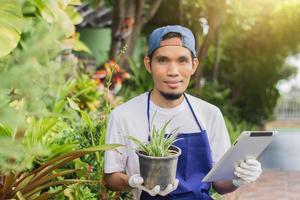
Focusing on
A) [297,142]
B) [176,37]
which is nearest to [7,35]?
[176,37]

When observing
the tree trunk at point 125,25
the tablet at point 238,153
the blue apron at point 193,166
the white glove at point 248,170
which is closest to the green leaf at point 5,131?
the blue apron at point 193,166

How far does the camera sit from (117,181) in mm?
2527

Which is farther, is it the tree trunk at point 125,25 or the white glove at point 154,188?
the tree trunk at point 125,25

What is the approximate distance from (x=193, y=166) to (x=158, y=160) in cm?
36

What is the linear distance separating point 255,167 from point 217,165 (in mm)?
168

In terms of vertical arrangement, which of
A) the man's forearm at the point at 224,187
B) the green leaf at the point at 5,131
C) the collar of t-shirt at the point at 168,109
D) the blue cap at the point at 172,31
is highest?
the blue cap at the point at 172,31

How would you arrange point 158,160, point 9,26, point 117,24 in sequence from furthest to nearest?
point 117,24 < point 158,160 < point 9,26

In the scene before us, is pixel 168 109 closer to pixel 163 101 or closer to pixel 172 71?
pixel 163 101

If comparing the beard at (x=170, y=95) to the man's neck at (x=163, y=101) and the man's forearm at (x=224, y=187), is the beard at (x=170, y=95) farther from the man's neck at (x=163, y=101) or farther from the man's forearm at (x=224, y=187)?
the man's forearm at (x=224, y=187)

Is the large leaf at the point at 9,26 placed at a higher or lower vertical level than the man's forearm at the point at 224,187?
higher

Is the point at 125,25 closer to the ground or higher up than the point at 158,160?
higher up

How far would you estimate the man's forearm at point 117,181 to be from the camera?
2484 millimetres

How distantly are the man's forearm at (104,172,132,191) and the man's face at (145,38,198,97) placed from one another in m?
0.42

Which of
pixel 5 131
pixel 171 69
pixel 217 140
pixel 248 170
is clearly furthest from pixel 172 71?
pixel 5 131
